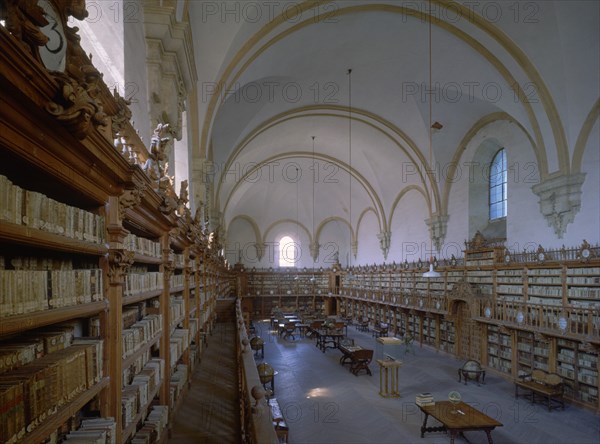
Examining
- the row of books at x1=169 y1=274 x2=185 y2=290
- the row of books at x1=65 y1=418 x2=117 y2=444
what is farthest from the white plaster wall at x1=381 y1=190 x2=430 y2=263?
the row of books at x1=65 y1=418 x2=117 y2=444

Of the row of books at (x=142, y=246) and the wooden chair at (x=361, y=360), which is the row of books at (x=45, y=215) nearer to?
the row of books at (x=142, y=246)

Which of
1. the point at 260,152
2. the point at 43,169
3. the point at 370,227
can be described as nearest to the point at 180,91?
the point at 43,169

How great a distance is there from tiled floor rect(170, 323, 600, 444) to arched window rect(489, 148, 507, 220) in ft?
19.9

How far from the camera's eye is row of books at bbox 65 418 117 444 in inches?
87.0

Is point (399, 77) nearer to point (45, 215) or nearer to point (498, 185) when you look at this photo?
point (498, 185)

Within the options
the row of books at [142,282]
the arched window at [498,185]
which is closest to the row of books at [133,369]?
the row of books at [142,282]

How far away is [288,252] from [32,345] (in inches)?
1214

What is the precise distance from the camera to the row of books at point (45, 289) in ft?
5.24

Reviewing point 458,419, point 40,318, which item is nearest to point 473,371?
point 458,419

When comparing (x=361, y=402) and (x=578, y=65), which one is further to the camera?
(x=578, y=65)

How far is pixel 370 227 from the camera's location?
90.9 ft

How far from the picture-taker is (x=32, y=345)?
198 cm

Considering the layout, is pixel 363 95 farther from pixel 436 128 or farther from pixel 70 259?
pixel 70 259

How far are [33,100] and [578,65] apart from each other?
13012mm
